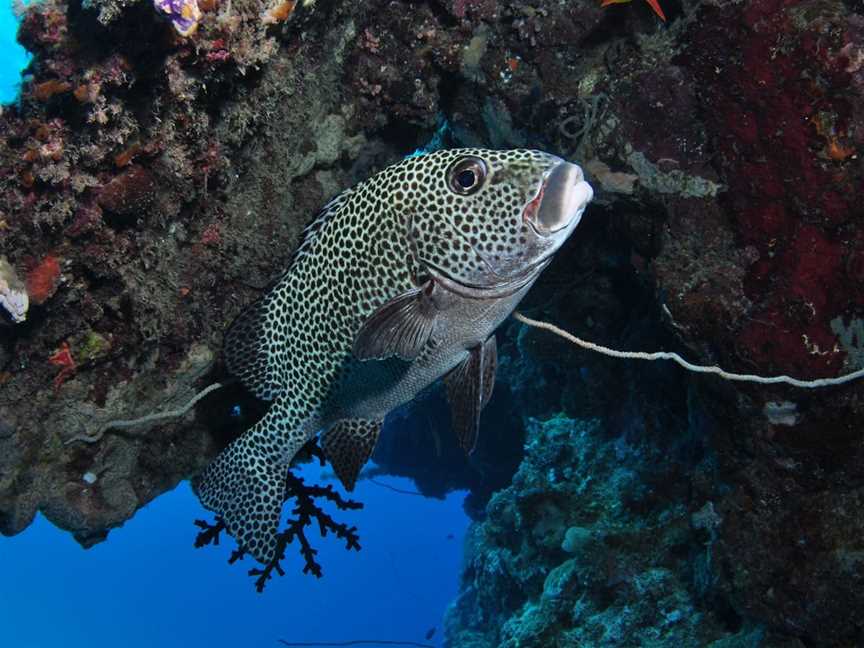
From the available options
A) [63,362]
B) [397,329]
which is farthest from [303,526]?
[397,329]

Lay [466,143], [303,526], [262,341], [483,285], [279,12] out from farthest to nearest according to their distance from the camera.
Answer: [466,143]
[303,526]
[262,341]
[279,12]
[483,285]

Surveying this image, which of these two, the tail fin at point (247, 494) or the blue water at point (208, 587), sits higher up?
the tail fin at point (247, 494)

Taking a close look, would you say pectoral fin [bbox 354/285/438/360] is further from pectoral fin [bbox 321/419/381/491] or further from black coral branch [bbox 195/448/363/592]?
black coral branch [bbox 195/448/363/592]

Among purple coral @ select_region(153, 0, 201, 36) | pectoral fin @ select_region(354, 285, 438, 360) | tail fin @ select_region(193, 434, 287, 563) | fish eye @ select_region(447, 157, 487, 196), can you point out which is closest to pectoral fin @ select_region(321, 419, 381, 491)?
tail fin @ select_region(193, 434, 287, 563)

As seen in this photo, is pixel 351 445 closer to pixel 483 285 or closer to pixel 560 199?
pixel 483 285

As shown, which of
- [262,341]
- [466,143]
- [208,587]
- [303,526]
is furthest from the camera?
[208,587]

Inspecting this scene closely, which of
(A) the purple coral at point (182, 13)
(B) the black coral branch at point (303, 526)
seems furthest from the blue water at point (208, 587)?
(A) the purple coral at point (182, 13)

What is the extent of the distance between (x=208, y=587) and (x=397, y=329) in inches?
3411

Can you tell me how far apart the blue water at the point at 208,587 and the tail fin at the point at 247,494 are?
62978mm

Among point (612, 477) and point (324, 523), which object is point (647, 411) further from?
point (324, 523)

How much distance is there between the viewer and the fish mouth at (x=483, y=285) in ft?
9.92

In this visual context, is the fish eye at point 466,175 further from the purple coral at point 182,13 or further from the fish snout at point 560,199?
Answer: the purple coral at point 182,13

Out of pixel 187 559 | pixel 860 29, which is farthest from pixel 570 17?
pixel 187 559

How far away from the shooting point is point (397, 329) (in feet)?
9.65
